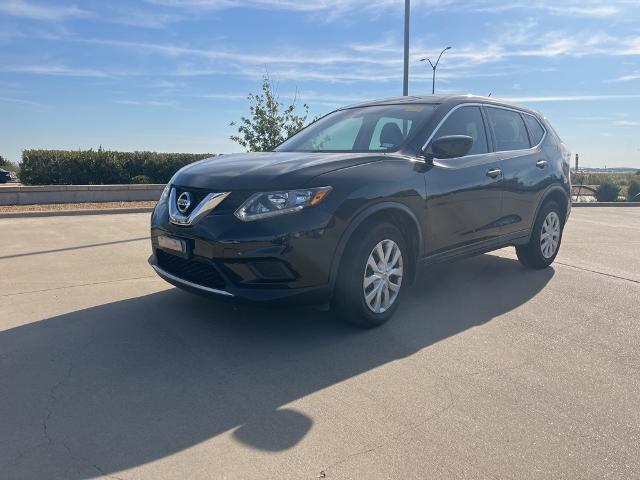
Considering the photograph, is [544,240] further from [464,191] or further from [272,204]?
[272,204]

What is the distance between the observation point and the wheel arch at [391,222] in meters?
3.79

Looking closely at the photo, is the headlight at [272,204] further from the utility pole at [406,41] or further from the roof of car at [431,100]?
the utility pole at [406,41]

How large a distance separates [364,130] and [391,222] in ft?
3.82

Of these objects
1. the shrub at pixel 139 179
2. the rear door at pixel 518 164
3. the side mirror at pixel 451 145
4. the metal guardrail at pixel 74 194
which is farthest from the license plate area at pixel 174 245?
the shrub at pixel 139 179

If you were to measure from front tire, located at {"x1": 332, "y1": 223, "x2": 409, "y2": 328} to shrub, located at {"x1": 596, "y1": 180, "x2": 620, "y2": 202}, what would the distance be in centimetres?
1715

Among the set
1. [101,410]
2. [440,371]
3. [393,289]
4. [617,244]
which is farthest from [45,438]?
[617,244]

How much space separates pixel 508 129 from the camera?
568 cm

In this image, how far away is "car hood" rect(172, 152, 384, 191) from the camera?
3.67 m

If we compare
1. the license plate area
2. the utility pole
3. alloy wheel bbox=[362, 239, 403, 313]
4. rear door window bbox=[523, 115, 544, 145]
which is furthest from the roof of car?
the utility pole

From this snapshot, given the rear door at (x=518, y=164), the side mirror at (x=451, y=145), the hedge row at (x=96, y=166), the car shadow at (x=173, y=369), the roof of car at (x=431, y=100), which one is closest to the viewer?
the car shadow at (x=173, y=369)

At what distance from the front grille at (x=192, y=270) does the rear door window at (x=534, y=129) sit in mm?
3948

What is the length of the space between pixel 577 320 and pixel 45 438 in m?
3.94

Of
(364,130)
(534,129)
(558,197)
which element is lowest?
(558,197)

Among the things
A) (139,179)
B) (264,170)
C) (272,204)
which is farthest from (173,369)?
(139,179)
